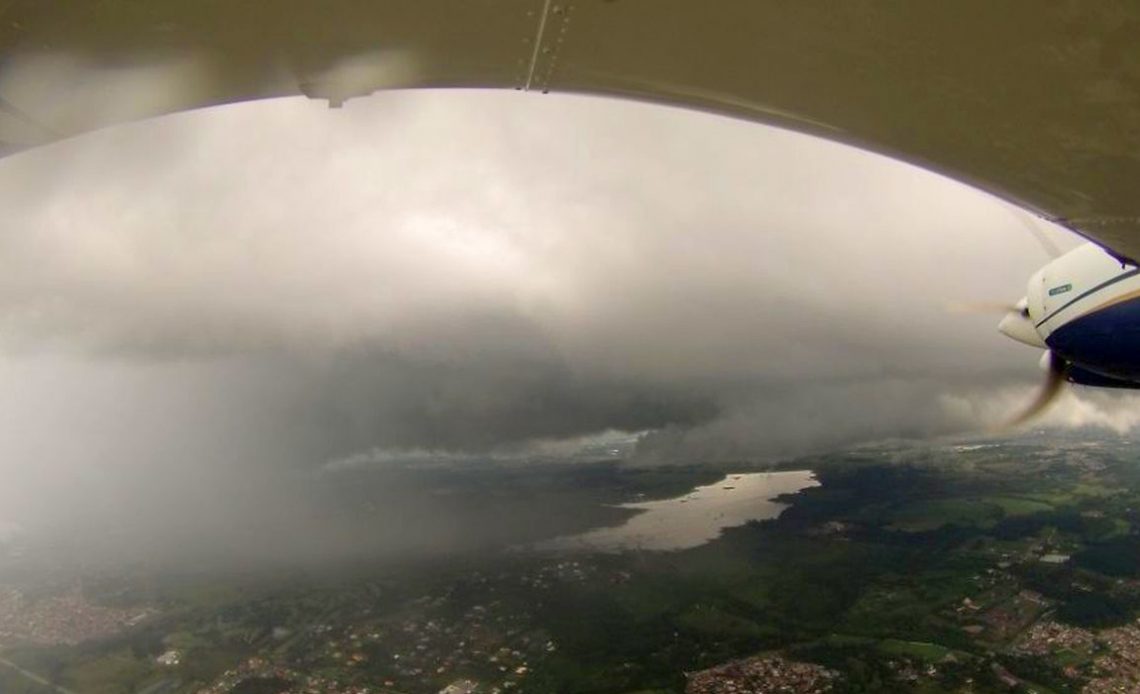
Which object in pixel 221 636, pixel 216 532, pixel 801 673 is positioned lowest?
pixel 801 673

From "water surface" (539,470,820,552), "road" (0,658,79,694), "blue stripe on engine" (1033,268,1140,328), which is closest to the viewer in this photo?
"blue stripe on engine" (1033,268,1140,328)

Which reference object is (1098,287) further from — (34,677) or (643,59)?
(34,677)

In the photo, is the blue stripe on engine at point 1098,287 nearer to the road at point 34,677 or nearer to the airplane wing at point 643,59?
the airplane wing at point 643,59

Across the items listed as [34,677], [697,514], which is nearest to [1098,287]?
[34,677]

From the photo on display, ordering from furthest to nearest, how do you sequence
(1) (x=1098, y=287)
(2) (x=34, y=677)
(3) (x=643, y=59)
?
(2) (x=34, y=677), (1) (x=1098, y=287), (3) (x=643, y=59)

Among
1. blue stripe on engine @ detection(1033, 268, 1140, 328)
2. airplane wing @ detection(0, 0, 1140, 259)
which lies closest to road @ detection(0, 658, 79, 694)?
airplane wing @ detection(0, 0, 1140, 259)

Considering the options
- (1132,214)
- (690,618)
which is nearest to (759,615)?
(690,618)

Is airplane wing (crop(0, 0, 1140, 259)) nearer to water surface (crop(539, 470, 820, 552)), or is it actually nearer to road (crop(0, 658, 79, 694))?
road (crop(0, 658, 79, 694))

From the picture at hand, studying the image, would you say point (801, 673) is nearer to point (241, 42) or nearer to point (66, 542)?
point (241, 42)

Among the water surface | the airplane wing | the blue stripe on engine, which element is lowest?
the water surface
